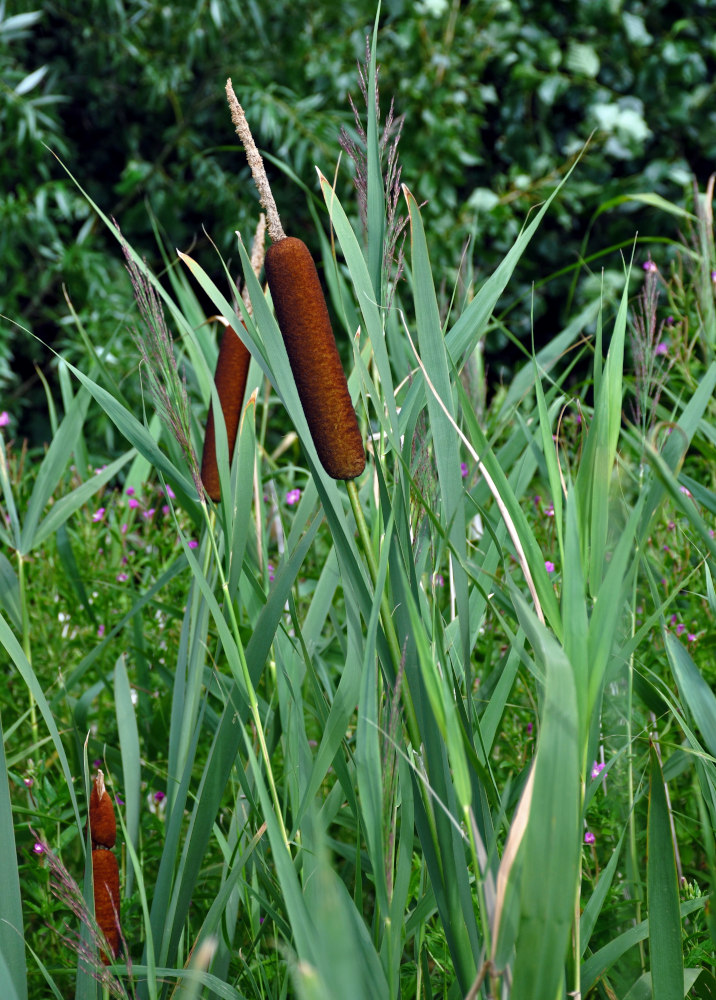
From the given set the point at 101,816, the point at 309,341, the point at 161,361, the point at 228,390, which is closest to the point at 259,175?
the point at 309,341

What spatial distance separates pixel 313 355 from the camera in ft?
1.73

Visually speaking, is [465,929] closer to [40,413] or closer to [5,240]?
[5,240]

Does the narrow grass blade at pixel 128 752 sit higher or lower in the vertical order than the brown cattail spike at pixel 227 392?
lower

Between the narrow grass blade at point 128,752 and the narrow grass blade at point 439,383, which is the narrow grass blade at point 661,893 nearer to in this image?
the narrow grass blade at point 439,383

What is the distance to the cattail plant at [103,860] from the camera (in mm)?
638

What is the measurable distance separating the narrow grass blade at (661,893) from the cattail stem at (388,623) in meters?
0.14

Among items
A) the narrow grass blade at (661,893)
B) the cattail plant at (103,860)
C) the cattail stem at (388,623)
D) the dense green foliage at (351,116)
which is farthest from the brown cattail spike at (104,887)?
the dense green foliage at (351,116)

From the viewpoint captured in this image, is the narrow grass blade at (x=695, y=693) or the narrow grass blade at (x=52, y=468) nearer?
the narrow grass blade at (x=695, y=693)

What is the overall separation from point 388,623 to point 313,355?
164mm

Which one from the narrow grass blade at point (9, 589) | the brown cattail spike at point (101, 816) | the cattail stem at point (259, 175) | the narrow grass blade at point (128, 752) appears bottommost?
the narrow grass blade at point (128, 752)

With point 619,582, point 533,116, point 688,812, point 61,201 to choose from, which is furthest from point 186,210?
point 619,582

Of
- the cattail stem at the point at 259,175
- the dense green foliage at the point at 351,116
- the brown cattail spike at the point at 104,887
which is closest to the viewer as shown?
the cattail stem at the point at 259,175

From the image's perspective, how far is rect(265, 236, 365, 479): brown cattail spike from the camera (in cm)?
52

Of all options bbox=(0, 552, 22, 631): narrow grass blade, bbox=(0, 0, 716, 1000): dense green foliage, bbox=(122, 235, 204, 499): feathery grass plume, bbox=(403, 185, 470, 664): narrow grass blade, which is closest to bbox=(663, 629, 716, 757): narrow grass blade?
bbox=(0, 0, 716, 1000): dense green foliage
